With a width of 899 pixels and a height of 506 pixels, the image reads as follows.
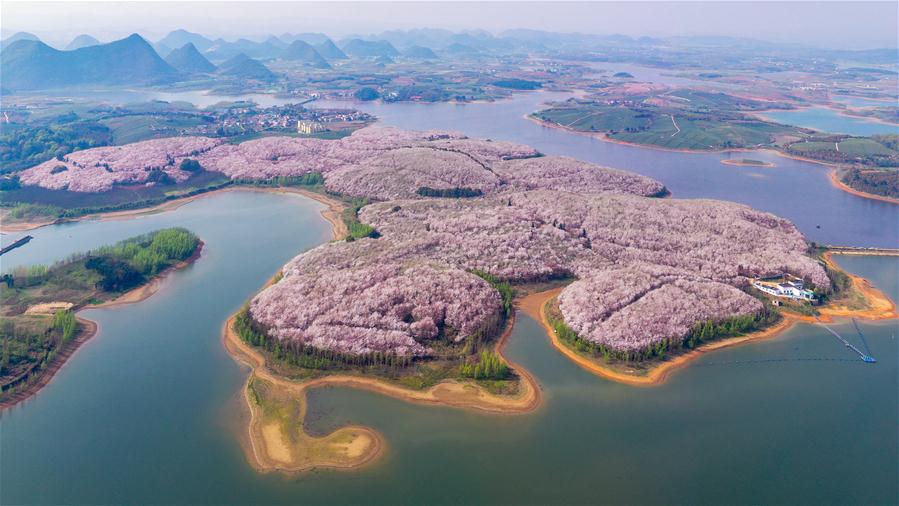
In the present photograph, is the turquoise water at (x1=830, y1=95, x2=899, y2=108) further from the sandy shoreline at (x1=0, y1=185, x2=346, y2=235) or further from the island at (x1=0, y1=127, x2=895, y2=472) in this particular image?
the sandy shoreline at (x1=0, y1=185, x2=346, y2=235)

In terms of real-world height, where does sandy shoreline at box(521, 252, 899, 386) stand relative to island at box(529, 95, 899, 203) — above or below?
below

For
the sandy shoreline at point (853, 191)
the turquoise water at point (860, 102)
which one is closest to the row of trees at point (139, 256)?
the sandy shoreline at point (853, 191)

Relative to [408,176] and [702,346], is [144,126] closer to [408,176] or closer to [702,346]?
[408,176]

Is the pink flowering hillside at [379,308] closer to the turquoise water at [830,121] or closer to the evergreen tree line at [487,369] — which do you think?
the evergreen tree line at [487,369]

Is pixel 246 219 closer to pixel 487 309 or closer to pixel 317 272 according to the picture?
pixel 317 272

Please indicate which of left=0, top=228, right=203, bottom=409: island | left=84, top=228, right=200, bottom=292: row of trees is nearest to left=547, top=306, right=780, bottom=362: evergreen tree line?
left=0, top=228, right=203, bottom=409: island

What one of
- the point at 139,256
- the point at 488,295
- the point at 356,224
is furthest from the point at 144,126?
the point at 488,295
